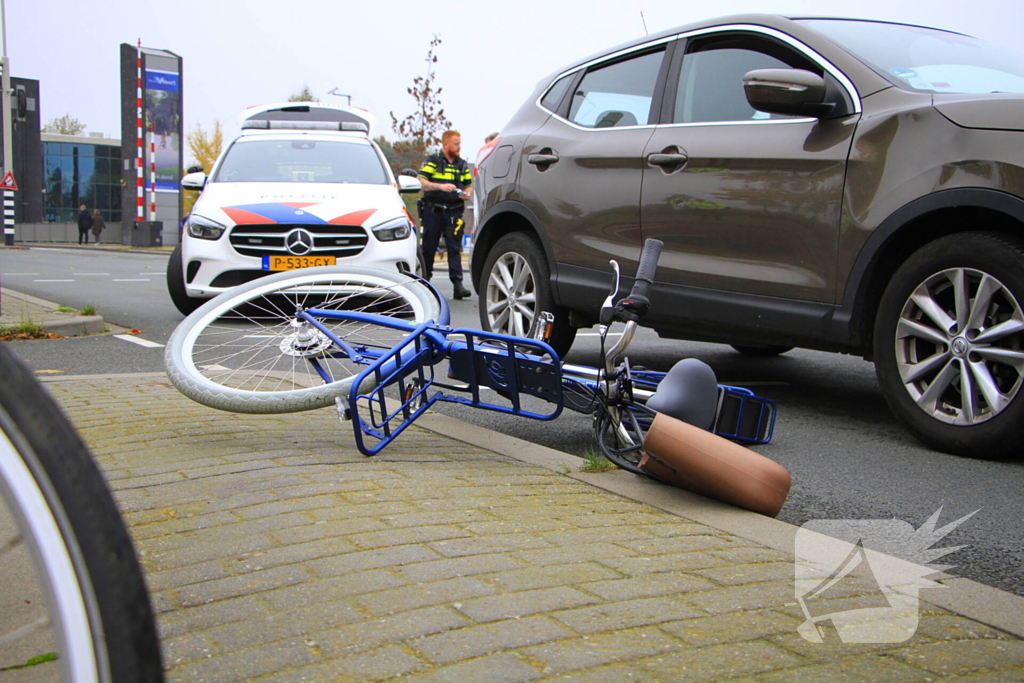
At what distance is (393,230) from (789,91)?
501cm

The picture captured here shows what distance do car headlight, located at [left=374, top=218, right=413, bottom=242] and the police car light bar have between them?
4695 mm

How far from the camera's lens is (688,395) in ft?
11.4

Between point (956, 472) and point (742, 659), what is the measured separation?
2.05 m

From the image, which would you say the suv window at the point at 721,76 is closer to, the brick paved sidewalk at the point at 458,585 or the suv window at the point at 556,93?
the suv window at the point at 556,93

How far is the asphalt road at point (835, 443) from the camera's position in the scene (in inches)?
119

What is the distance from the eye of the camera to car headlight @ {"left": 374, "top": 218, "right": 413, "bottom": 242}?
8.52 m

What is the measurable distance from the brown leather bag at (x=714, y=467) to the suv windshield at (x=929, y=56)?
6.45 feet

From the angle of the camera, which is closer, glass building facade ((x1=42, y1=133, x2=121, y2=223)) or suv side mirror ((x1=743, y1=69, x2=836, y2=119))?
suv side mirror ((x1=743, y1=69, x2=836, y2=119))

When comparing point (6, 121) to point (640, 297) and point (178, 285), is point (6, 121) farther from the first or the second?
→ point (640, 297)

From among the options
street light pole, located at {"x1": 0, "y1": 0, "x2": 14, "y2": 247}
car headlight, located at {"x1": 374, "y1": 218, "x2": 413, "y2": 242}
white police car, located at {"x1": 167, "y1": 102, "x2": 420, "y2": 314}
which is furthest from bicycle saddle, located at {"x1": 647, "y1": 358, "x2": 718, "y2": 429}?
street light pole, located at {"x1": 0, "y1": 0, "x2": 14, "y2": 247}

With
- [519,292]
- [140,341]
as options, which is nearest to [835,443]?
[519,292]

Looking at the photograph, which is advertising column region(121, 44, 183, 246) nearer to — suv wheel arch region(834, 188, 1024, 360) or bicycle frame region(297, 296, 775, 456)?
bicycle frame region(297, 296, 775, 456)

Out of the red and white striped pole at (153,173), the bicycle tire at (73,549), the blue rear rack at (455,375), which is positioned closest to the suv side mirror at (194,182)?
the blue rear rack at (455,375)

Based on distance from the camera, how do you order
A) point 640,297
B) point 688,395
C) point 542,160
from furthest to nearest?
point 542,160
point 688,395
point 640,297
